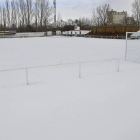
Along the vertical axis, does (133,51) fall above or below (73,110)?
above

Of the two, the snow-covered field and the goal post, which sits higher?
the goal post

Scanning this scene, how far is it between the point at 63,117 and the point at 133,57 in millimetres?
11927

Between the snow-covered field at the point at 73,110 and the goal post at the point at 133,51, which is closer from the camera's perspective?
the snow-covered field at the point at 73,110

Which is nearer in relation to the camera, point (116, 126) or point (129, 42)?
point (116, 126)

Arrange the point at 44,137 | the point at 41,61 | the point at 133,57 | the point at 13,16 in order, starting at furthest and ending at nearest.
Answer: the point at 13,16
the point at 41,61
the point at 133,57
the point at 44,137

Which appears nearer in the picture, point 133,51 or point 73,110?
point 73,110

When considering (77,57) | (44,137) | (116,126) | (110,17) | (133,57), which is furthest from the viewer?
(110,17)

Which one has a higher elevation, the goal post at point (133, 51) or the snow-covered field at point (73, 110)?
the goal post at point (133, 51)

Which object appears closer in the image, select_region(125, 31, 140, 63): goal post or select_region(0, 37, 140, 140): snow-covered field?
select_region(0, 37, 140, 140): snow-covered field

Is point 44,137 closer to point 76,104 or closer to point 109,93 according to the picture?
point 76,104

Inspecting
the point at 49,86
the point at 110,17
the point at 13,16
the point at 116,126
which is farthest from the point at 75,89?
the point at 110,17

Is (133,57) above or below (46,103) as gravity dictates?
above

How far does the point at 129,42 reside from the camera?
18750 millimetres

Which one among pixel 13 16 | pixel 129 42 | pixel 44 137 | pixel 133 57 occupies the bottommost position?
pixel 44 137
